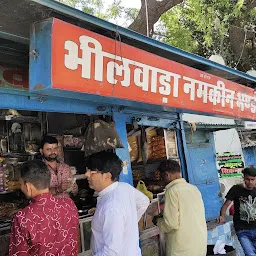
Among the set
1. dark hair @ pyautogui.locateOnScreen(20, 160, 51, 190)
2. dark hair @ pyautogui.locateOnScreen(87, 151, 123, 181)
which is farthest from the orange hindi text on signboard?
dark hair @ pyautogui.locateOnScreen(20, 160, 51, 190)

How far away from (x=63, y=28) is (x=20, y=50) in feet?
3.96

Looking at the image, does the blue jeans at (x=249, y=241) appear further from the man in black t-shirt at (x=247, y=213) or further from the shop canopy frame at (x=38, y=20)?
the shop canopy frame at (x=38, y=20)

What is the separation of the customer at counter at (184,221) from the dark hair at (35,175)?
61.1 inches

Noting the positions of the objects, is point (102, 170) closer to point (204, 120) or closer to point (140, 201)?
point (140, 201)

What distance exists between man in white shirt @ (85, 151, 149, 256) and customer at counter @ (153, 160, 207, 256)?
30.2 inches

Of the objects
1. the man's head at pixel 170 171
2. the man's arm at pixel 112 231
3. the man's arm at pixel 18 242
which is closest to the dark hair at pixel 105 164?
the man's arm at pixel 112 231

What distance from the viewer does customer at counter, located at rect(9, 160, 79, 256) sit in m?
2.24

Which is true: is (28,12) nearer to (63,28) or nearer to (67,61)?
(63,28)

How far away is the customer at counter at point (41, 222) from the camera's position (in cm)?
224

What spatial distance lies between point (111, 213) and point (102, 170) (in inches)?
15.7

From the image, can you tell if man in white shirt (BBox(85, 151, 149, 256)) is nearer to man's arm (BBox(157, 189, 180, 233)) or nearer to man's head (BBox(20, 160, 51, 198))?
man's head (BBox(20, 160, 51, 198))

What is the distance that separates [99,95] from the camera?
2619mm

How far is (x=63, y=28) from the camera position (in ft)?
7.55

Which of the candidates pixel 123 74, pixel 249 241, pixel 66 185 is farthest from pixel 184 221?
pixel 249 241
